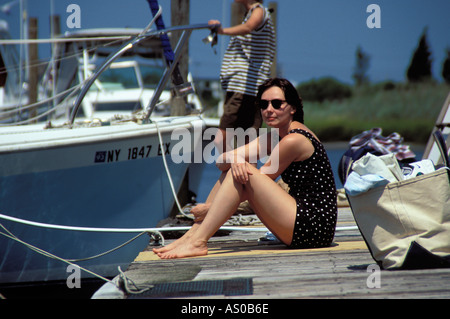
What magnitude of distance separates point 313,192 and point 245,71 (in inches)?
75.6

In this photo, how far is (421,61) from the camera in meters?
36.9

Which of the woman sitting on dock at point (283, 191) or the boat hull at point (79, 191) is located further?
the boat hull at point (79, 191)

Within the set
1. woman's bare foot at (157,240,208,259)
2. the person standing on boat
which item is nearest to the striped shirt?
the person standing on boat

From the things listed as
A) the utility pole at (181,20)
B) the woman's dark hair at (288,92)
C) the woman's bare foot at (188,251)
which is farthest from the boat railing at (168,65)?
the woman's bare foot at (188,251)

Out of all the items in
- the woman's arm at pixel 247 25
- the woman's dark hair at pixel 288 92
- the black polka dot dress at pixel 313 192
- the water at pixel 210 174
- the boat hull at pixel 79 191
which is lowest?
the water at pixel 210 174

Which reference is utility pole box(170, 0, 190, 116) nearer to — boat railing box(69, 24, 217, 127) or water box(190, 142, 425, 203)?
water box(190, 142, 425, 203)

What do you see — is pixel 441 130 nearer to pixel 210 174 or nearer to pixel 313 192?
pixel 313 192

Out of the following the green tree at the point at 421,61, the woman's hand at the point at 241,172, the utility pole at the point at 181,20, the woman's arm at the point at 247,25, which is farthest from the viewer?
the green tree at the point at 421,61

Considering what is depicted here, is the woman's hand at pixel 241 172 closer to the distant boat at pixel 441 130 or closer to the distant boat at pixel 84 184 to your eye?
the distant boat at pixel 84 184

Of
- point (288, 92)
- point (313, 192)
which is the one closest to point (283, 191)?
point (313, 192)

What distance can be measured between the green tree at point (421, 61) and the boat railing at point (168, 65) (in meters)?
30.6

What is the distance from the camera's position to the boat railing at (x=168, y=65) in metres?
4.79

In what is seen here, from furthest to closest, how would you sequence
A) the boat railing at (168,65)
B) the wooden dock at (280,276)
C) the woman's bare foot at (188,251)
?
the boat railing at (168,65) → the woman's bare foot at (188,251) → the wooden dock at (280,276)

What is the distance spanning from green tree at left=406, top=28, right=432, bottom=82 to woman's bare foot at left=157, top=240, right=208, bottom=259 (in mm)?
32403
